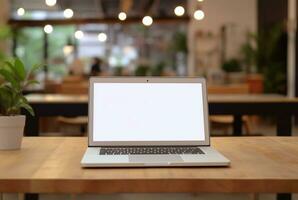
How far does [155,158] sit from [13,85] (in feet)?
2.13

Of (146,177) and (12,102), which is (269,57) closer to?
(12,102)

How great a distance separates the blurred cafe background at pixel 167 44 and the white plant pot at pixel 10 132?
390 centimetres

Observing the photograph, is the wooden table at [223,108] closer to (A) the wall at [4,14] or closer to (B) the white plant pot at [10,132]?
(B) the white plant pot at [10,132]

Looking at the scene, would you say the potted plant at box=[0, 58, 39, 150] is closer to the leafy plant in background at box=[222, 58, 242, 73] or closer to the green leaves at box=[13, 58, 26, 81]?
the green leaves at box=[13, 58, 26, 81]

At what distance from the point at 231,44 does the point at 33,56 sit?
6026 millimetres

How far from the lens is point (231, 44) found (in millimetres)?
12461

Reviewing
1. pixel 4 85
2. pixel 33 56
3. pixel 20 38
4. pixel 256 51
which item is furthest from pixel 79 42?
pixel 4 85

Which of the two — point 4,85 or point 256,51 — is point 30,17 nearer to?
point 256,51

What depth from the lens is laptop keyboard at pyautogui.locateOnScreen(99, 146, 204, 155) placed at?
1680 mm

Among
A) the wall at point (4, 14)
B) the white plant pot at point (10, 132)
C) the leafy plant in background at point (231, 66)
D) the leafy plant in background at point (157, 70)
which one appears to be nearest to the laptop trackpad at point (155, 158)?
the white plant pot at point (10, 132)

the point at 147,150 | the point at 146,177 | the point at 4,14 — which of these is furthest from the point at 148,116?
the point at 4,14

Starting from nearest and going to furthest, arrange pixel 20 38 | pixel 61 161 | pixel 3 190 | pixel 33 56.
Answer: pixel 3 190 < pixel 61 161 < pixel 20 38 < pixel 33 56

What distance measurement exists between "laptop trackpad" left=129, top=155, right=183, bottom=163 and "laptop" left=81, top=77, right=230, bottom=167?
94 mm

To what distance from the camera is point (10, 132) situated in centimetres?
182
